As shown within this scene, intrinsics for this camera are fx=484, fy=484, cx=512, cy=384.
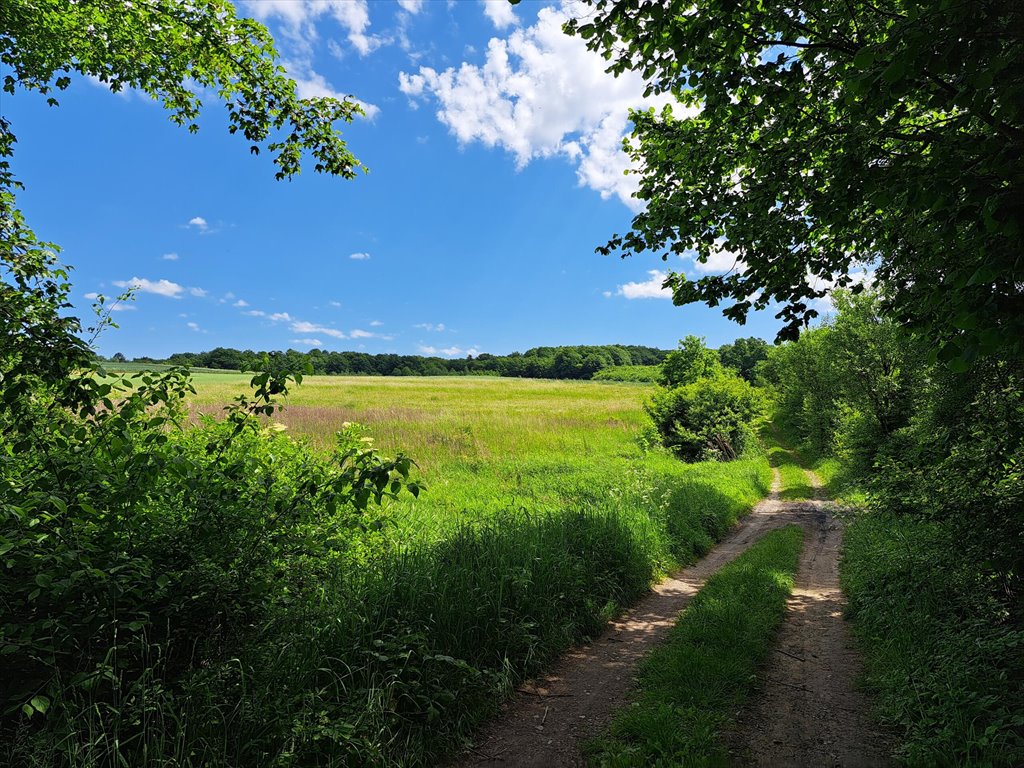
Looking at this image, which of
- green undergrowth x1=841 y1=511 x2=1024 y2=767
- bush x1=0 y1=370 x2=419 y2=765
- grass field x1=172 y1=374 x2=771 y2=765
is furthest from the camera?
grass field x1=172 y1=374 x2=771 y2=765

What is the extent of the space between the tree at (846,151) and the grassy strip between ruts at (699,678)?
365 cm

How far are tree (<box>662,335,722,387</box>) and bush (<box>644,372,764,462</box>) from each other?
7.19 metres

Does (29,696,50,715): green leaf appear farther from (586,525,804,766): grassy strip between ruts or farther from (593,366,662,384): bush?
(593,366,662,384): bush

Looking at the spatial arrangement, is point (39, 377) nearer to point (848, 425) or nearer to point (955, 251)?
point (955, 251)

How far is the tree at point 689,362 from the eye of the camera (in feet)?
116

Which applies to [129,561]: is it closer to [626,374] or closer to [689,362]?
[689,362]

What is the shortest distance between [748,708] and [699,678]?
510 mm

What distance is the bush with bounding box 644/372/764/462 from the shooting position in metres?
25.5

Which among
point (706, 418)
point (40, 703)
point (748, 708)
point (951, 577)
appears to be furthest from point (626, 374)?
point (40, 703)

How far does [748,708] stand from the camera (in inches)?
187

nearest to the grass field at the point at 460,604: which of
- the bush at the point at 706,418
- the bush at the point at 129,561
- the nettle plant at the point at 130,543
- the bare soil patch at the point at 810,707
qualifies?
the bush at the point at 129,561

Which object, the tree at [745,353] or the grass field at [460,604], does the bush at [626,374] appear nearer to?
the tree at [745,353]

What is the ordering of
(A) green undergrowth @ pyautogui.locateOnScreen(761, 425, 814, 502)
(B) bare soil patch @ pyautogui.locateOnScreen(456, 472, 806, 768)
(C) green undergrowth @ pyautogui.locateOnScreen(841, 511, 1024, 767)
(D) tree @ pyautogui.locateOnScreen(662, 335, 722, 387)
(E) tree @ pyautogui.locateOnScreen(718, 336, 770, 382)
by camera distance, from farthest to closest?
1. (E) tree @ pyautogui.locateOnScreen(718, 336, 770, 382)
2. (D) tree @ pyautogui.locateOnScreen(662, 335, 722, 387)
3. (A) green undergrowth @ pyautogui.locateOnScreen(761, 425, 814, 502)
4. (B) bare soil patch @ pyautogui.locateOnScreen(456, 472, 806, 768)
5. (C) green undergrowth @ pyautogui.locateOnScreen(841, 511, 1024, 767)

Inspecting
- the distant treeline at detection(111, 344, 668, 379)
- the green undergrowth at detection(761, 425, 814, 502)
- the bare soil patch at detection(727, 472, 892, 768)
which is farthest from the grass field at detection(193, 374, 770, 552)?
the distant treeline at detection(111, 344, 668, 379)
